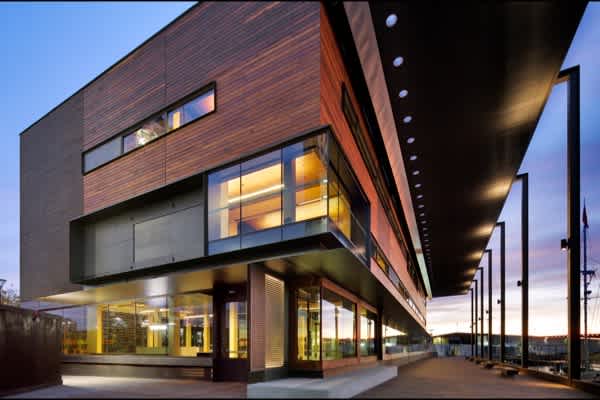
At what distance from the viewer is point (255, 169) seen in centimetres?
1232

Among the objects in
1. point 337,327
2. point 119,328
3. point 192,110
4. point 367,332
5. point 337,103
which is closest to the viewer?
point 337,103

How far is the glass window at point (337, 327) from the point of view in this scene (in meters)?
14.6

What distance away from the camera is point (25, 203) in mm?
21484

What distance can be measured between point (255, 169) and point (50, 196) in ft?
38.8

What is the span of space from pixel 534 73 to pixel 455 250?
26.5 metres

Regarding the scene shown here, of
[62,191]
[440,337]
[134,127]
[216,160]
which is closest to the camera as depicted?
[216,160]

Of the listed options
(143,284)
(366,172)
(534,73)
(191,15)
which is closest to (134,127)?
(191,15)

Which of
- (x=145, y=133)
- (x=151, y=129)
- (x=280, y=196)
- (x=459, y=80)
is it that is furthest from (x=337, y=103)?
(x=145, y=133)

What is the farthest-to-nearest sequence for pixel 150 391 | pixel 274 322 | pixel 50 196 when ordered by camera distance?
1. pixel 50 196
2. pixel 274 322
3. pixel 150 391

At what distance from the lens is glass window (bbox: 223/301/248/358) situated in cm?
1367

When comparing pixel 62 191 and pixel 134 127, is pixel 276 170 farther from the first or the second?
pixel 62 191

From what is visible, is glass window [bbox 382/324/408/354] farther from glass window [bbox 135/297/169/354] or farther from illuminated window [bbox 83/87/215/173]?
illuminated window [bbox 83/87/215/173]

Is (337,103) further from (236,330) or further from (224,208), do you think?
(236,330)

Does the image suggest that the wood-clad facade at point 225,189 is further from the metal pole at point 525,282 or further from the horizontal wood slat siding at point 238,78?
the metal pole at point 525,282
